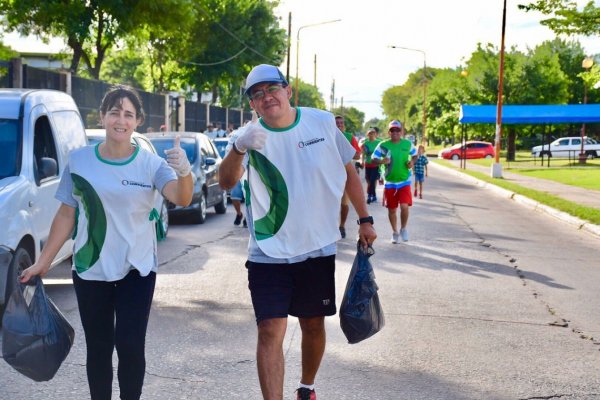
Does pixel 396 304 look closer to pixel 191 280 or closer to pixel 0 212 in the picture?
pixel 191 280

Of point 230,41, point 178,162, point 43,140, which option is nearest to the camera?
point 178,162

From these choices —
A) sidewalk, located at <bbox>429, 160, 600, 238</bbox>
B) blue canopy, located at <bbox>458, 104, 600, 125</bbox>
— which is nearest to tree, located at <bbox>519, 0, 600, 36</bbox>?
sidewalk, located at <bbox>429, 160, 600, 238</bbox>

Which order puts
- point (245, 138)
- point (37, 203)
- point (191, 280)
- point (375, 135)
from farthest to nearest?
point (375, 135), point (191, 280), point (37, 203), point (245, 138)

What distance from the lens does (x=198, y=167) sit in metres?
15.1

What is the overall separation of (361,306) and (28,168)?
4005 mm

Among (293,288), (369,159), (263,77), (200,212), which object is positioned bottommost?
(200,212)

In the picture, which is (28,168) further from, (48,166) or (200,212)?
(200,212)

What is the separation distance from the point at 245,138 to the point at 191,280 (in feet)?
16.7

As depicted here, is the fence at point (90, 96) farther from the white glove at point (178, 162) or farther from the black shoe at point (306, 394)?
the white glove at point (178, 162)

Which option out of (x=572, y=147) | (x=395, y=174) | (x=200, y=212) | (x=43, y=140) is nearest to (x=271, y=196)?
(x=43, y=140)

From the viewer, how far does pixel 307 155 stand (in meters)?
4.27

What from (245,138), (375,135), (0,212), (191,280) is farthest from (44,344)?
(375,135)

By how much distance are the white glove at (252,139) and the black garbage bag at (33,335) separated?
4.06 ft

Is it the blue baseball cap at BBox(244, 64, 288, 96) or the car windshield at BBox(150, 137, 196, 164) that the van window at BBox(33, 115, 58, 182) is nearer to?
the blue baseball cap at BBox(244, 64, 288, 96)
